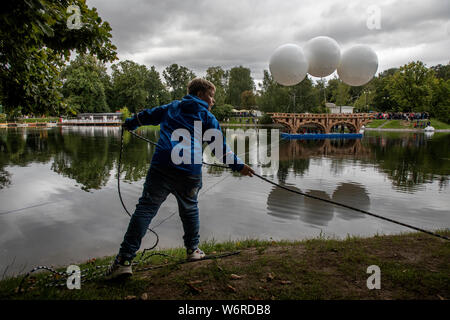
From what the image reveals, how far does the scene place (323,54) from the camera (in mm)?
12258

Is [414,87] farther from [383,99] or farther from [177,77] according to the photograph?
[177,77]

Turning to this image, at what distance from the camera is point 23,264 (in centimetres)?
443

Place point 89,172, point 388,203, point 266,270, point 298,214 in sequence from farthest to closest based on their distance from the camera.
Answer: point 89,172 < point 388,203 < point 298,214 < point 266,270

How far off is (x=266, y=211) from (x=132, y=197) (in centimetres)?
395

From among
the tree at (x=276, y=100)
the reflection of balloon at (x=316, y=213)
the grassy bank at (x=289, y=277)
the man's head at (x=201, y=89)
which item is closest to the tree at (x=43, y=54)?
the man's head at (x=201, y=89)

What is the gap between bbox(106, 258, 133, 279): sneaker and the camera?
316cm

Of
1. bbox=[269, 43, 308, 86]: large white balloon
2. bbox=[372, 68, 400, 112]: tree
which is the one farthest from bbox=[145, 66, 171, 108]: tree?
bbox=[269, 43, 308, 86]: large white balloon

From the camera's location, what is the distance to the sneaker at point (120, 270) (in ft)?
10.4

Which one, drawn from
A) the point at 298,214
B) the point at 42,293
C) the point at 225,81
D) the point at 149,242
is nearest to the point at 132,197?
the point at 149,242

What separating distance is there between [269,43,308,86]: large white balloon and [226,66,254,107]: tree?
85021 mm

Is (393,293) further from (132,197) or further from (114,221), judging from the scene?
(132,197)

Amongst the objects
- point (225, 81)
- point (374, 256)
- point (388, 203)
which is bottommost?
point (388, 203)

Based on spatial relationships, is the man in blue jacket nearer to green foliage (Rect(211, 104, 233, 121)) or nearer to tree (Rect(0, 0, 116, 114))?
tree (Rect(0, 0, 116, 114))

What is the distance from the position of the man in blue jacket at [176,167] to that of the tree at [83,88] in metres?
74.6
